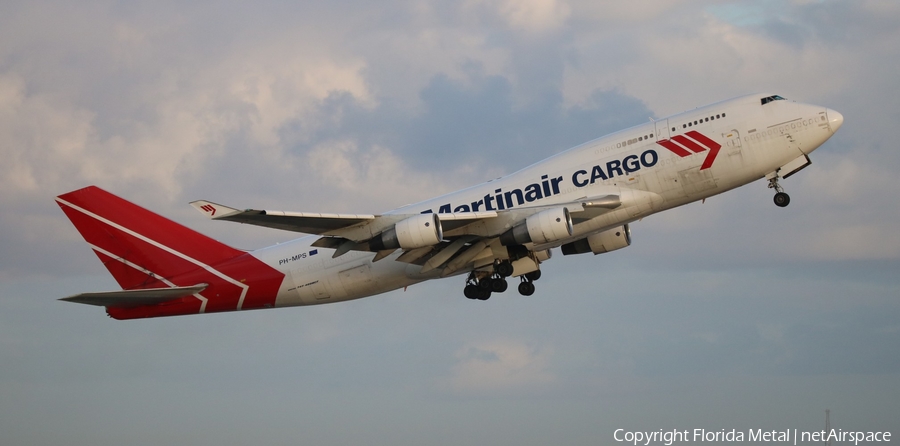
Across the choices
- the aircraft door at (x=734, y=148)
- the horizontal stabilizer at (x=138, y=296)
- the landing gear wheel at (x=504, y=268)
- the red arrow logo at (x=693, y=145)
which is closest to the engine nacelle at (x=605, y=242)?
the landing gear wheel at (x=504, y=268)

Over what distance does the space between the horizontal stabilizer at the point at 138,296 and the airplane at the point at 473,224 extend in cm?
7

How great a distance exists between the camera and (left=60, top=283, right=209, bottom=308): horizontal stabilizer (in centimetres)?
4659

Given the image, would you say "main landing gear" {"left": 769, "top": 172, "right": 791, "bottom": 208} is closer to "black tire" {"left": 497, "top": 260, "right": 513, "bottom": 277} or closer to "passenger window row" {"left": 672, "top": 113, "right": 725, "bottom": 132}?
"passenger window row" {"left": 672, "top": 113, "right": 725, "bottom": 132}

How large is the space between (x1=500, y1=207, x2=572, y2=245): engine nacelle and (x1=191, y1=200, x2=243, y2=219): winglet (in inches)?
474

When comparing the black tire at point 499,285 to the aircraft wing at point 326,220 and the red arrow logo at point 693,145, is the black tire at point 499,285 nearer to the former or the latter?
the aircraft wing at point 326,220

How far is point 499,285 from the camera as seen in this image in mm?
48469

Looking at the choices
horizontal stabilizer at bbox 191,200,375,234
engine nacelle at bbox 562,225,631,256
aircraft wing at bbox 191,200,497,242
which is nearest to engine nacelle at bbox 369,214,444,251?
aircraft wing at bbox 191,200,497,242

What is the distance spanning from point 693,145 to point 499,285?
1190 cm

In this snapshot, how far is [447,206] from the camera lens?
153ft

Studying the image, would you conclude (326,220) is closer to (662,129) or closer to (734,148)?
(662,129)

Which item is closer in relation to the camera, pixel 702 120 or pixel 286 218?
pixel 286 218

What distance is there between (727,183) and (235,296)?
23.8 m

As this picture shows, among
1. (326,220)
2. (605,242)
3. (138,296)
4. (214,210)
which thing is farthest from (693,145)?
(138,296)

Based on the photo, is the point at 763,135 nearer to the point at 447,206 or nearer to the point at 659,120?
the point at 659,120
